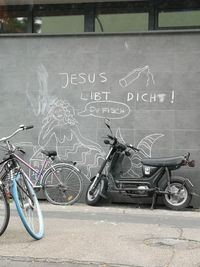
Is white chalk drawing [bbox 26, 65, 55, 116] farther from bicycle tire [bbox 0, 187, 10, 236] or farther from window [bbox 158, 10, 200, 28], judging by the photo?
bicycle tire [bbox 0, 187, 10, 236]

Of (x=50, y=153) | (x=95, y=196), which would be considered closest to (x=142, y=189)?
(x=95, y=196)

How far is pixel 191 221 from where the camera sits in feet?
25.3

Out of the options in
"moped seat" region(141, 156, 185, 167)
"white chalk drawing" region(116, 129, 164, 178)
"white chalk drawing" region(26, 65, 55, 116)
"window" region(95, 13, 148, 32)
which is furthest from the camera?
"white chalk drawing" region(26, 65, 55, 116)

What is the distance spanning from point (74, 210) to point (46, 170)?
1084 millimetres

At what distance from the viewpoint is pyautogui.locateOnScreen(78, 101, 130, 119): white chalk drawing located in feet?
30.5

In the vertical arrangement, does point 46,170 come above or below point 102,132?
below

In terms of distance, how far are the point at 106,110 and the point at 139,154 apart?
982 millimetres

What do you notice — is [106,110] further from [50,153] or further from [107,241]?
[107,241]

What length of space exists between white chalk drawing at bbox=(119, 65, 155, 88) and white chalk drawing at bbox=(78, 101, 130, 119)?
38 centimetres

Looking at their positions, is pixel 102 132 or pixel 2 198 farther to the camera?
pixel 102 132

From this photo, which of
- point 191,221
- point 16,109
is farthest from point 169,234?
point 16,109

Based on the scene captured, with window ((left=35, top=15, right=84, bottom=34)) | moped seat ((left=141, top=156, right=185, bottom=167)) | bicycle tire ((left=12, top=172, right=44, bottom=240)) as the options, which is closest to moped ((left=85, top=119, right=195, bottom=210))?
moped seat ((left=141, top=156, right=185, bottom=167))

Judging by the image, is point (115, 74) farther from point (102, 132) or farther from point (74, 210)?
point (74, 210)

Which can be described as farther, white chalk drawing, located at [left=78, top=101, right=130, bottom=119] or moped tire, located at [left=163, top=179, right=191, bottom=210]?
white chalk drawing, located at [left=78, top=101, right=130, bottom=119]
